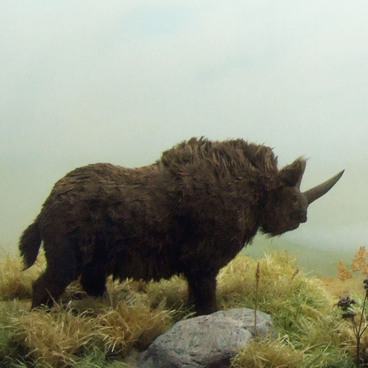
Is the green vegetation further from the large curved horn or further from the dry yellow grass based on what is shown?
the large curved horn

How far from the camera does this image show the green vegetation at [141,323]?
148 inches

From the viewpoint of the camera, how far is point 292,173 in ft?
14.6

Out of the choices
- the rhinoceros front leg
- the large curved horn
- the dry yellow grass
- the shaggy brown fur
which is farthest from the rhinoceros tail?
the large curved horn

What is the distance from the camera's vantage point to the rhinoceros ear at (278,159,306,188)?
4430mm

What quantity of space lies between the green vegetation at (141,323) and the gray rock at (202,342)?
0.09m

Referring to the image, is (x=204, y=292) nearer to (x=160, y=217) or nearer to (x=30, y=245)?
(x=160, y=217)

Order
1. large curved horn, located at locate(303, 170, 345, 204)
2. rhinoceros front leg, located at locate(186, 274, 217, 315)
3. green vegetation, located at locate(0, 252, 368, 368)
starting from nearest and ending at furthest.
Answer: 1. green vegetation, located at locate(0, 252, 368, 368)
2. rhinoceros front leg, located at locate(186, 274, 217, 315)
3. large curved horn, located at locate(303, 170, 345, 204)

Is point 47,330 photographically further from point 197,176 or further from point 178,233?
point 197,176

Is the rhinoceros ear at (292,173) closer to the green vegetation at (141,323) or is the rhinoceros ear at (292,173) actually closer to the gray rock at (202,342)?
the green vegetation at (141,323)

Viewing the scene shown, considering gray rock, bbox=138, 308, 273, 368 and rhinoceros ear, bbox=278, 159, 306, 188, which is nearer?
gray rock, bbox=138, 308, 273, 368

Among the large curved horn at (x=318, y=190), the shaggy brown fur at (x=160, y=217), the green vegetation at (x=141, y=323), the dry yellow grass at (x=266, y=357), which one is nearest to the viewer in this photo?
the dry yellow grass at (x=266, y=357)

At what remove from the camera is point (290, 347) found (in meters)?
3.85

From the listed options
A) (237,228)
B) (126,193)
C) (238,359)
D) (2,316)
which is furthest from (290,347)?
(2,316)

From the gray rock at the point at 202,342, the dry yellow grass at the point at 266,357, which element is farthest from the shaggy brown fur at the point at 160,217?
the dry yellow grass at the point at 266,357
